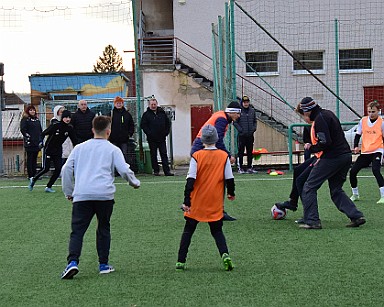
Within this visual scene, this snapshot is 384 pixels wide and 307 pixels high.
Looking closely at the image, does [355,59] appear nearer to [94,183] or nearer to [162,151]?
[162,151]

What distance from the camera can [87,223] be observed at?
24.7 ft

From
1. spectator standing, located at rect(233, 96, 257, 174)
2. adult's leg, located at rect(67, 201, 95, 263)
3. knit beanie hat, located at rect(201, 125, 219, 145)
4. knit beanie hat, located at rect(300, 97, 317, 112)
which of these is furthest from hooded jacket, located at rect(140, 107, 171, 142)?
adult's leg, located at rect(67, 201, 95, 263)

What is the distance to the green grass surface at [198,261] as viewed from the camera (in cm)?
649

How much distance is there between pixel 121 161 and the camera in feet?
24.5

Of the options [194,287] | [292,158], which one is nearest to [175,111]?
[292,158]

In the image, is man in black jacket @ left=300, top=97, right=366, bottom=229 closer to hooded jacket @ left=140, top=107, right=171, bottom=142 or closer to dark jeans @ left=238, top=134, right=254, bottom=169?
dark jeans @ left=238, top=134, right=254, bottom=169

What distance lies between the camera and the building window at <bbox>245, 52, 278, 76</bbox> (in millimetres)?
27125

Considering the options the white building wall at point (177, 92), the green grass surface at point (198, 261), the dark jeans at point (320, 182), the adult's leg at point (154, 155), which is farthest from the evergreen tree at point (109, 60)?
the dark jeans at point (320, 182)

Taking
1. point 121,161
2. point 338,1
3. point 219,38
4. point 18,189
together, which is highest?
point 338,1

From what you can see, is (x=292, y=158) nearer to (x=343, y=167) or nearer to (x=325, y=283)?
(x=343, y=167)

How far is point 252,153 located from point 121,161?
1193 centimetres

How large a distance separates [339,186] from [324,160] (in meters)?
0.50

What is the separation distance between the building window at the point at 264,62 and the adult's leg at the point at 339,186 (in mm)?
17031

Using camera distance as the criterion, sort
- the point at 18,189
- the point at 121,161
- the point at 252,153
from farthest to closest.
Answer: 1. the point at 252,153
2. the point at 18,189
3. the point at 121,161
